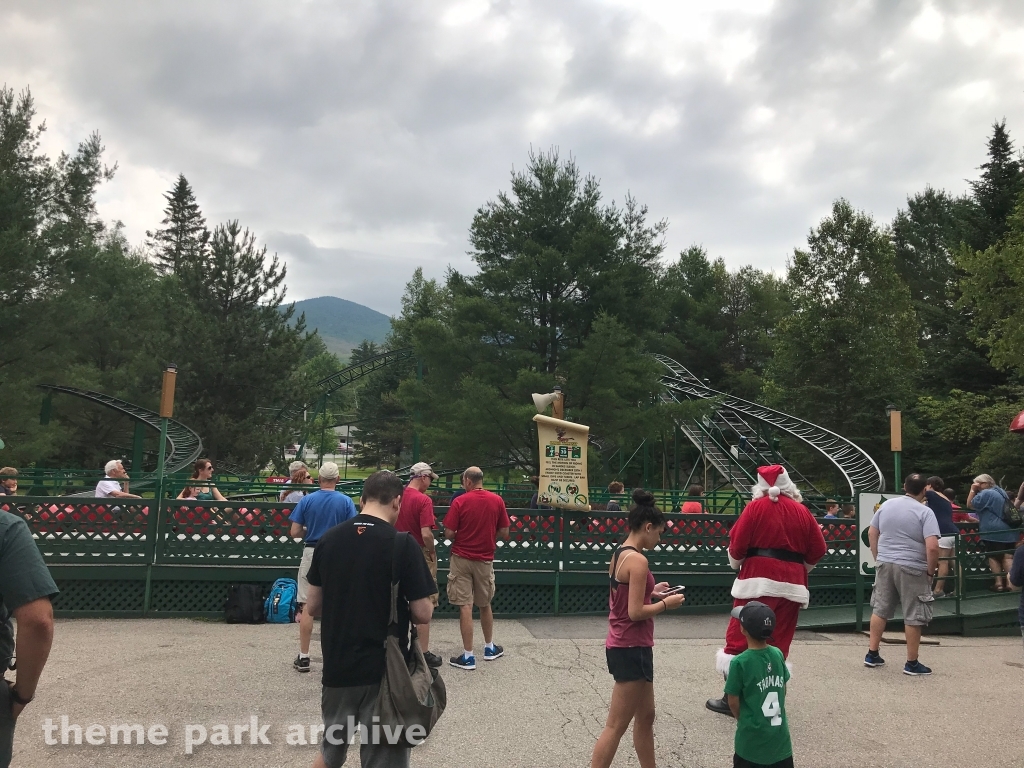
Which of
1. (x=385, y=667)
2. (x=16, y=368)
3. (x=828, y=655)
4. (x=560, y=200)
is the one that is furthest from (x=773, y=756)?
(x=16, y=368)

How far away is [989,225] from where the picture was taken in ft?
88.9

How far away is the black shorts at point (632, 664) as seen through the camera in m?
3.87

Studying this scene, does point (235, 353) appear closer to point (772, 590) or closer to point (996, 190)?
point (772, 590)

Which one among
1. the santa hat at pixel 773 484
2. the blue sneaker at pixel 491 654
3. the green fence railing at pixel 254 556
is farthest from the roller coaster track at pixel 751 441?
the santa hat at pixel 773 484

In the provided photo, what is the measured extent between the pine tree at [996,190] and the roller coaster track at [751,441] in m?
9.92

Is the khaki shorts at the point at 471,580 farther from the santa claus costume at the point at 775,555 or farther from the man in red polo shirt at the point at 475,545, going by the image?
the santa claus costume at the point at 775,555

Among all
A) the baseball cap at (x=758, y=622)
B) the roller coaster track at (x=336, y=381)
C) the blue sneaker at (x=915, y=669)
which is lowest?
the blue sneaker at (x=915, y=669)

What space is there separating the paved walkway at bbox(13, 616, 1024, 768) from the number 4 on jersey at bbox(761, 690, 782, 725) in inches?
53.1

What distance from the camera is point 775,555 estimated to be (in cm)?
517

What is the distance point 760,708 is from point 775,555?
75.1 inches

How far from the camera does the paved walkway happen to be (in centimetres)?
460

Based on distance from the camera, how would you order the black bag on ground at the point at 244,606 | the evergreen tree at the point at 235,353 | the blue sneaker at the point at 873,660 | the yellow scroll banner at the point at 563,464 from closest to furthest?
the blue sneaker at the point at 873,660
the black bag on ground at the point at 244,606
the yellow scroll banner at the point at 563,464
the evergreen tree at the point at 235,353

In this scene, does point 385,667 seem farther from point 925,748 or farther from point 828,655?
point 828,655

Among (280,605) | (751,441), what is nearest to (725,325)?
(751,441)
